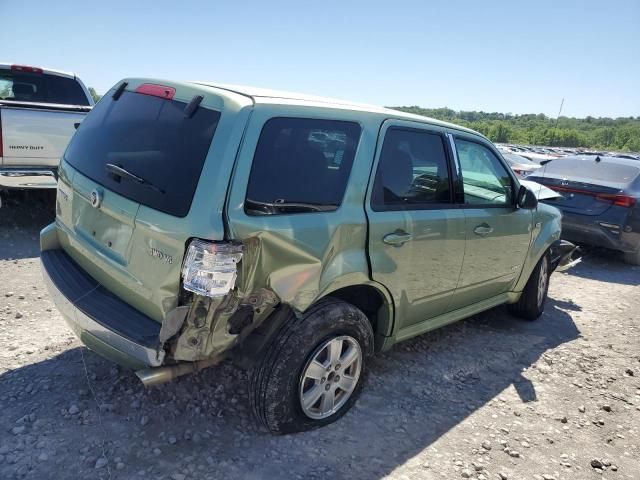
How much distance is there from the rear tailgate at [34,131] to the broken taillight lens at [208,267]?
444cm

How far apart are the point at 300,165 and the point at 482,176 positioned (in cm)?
195

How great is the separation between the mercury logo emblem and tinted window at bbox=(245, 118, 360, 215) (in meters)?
0.91

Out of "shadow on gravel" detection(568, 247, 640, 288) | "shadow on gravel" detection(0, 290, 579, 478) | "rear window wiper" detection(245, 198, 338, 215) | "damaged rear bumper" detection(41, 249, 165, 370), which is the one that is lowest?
"shadow on gravel" detection(0, 290, 579, 478)

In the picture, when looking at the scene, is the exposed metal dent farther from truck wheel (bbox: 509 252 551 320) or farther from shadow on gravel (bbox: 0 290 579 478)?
truck wheel (bbox: 509 252 551 320)

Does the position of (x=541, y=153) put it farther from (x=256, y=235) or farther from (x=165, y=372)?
(x=165, y=372)

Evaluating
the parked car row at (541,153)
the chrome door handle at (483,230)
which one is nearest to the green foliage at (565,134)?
the parked car row at (541,153)

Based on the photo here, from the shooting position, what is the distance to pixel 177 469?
258 centimetres

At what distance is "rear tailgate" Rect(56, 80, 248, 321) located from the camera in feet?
7.86

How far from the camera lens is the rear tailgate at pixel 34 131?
5566 mm

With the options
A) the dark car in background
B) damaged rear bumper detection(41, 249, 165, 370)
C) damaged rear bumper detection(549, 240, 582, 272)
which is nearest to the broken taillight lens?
damaged rear bumper detection(41, 249, 165, 370)

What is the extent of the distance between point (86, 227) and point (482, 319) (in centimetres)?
383

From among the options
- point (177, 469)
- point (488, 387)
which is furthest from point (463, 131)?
point (177, 469)

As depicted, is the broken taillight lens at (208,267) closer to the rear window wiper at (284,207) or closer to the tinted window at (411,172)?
the rear window wiper at (284,207)

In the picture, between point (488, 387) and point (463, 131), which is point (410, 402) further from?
point (463, 131)
